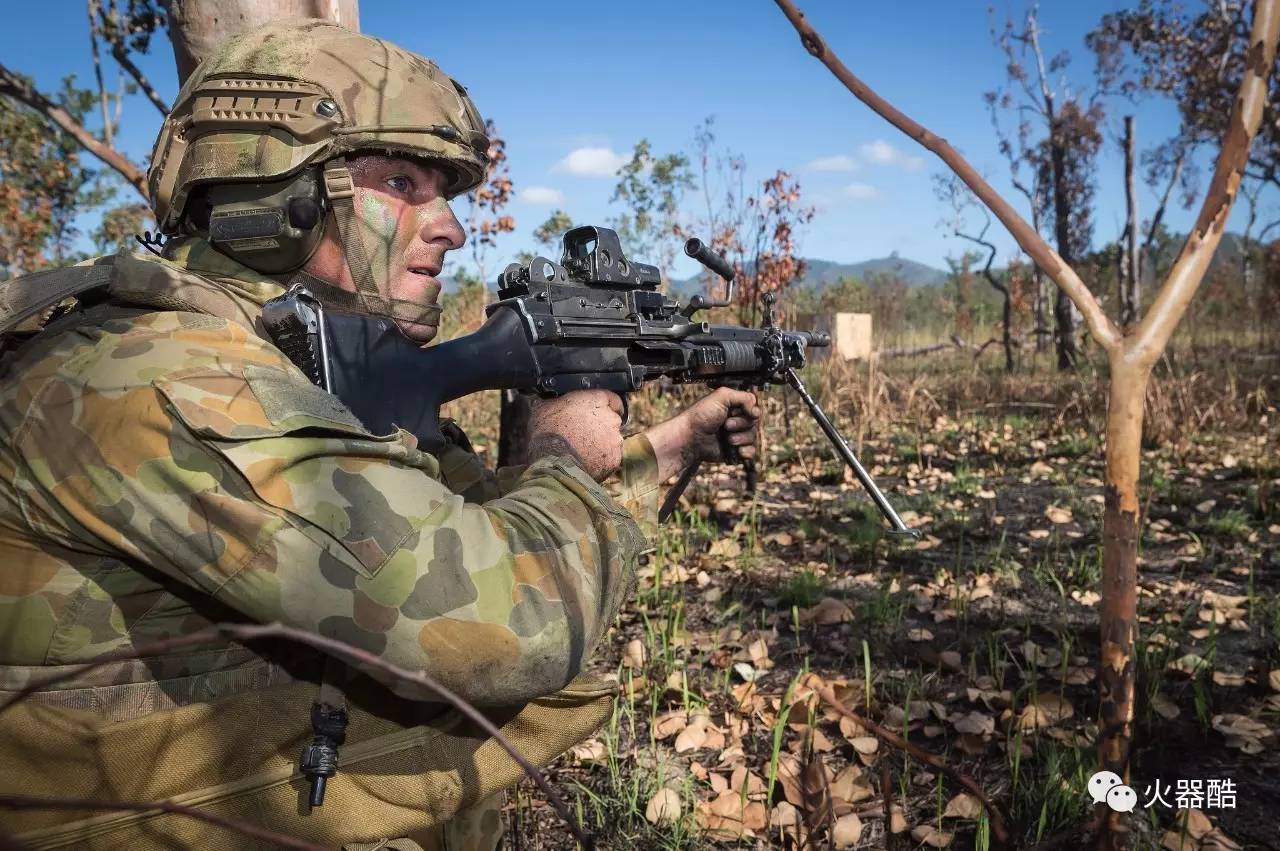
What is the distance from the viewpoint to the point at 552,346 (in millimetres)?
1994

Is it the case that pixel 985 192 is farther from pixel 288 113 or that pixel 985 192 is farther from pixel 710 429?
pixel 288 113

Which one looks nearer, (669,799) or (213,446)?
(213,446)

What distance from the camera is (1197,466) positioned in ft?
17.5

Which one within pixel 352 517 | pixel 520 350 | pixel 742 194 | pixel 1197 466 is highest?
pixel 742 194

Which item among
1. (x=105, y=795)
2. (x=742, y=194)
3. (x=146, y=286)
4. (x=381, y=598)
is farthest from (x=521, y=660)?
(x=742, y=194)

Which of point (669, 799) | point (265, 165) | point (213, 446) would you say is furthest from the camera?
point (669, 799)

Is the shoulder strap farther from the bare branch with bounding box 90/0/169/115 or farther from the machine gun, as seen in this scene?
the bare branch with bounding box 90/0/169/115

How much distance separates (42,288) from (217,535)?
0.51 metres

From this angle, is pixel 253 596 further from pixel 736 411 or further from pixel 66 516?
pixel 736 411

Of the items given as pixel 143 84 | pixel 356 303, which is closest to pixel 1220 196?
pixel 356 303

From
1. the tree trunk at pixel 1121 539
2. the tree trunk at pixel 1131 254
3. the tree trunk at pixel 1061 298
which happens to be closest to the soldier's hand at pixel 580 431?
the tree trunk at pixel 1121 539

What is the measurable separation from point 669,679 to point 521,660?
1526 millimetres

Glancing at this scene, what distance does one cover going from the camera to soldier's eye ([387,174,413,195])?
1.75 m

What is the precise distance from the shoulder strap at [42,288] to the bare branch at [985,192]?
132 centimetres
